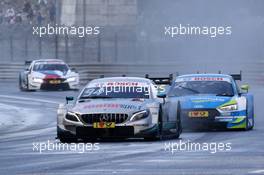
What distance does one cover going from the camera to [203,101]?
2102 cm

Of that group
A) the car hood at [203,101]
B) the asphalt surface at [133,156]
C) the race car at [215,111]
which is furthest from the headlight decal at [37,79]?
the car hood at [203,101]

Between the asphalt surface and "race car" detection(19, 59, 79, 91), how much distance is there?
1737 centimetres

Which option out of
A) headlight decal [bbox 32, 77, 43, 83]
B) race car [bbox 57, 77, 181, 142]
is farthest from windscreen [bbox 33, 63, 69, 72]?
race car [bbox 57, 77, 181, 142]

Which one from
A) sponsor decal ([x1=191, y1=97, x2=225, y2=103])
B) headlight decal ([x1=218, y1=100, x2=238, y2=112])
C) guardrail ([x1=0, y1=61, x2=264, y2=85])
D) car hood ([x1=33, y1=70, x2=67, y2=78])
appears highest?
sponsor decal ([x1=191, y1=97, x2=225, y2=103])

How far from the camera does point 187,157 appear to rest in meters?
14.8

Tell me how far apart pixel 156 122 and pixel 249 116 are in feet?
14.4

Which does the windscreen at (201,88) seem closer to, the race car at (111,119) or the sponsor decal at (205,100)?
the sponsor decal at (205,100)

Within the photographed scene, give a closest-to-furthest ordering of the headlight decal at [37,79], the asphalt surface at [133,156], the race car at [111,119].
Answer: the asphalt surface at [133,156], the race car at [111,119], the headlight decal at [37,79]

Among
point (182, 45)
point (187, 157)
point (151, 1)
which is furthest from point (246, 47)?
point (187, 157)

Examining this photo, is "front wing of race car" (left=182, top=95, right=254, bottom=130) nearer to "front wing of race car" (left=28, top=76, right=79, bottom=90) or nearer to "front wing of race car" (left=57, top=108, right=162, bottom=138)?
"front wing of race car" (left=57, top=108, right=162, bottom=138)

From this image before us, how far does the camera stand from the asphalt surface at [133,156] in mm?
13211

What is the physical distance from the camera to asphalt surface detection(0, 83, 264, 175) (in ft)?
43.3

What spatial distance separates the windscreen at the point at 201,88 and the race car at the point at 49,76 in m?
18.3

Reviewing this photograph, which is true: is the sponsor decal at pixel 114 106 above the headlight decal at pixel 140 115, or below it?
above
